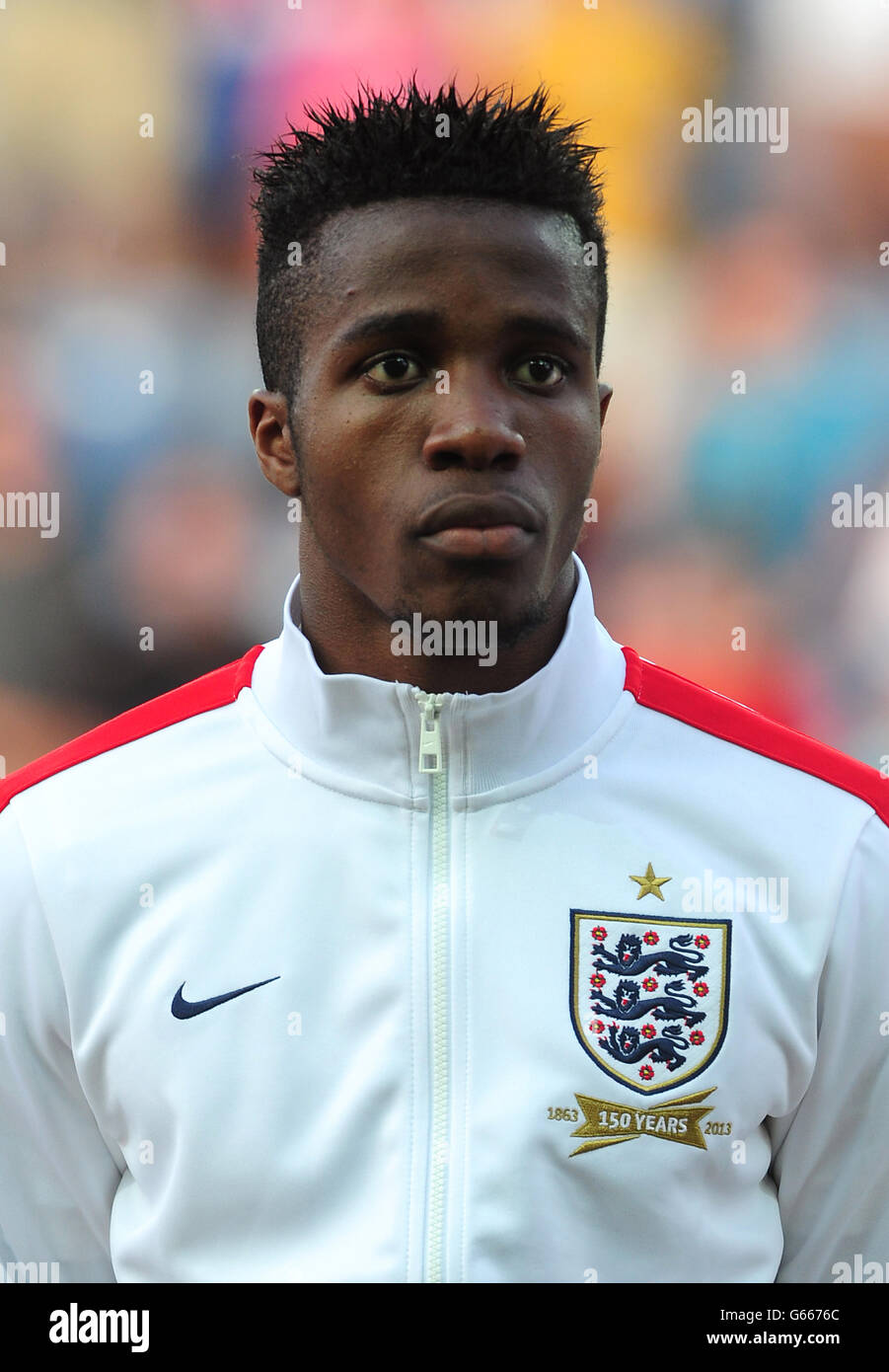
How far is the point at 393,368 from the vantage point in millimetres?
1596

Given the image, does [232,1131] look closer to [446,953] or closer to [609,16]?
[446,953]

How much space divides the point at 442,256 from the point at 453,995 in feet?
2.56

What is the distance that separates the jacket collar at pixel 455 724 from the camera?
166cm

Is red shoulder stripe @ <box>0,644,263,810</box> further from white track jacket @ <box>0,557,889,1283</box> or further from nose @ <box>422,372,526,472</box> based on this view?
Answer: nose @ <box>422,372,526,472</box>

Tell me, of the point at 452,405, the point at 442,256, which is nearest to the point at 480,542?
the point at 452,405

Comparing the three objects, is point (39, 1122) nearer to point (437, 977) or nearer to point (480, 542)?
point (437, 977)

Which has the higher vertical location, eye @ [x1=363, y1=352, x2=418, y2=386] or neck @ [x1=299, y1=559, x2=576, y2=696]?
eye @ [x1=363, y1=352, x2=418, y2=386]

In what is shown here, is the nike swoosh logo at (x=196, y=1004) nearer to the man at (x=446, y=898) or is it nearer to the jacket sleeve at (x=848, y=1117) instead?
the man at (x=446, y=898)

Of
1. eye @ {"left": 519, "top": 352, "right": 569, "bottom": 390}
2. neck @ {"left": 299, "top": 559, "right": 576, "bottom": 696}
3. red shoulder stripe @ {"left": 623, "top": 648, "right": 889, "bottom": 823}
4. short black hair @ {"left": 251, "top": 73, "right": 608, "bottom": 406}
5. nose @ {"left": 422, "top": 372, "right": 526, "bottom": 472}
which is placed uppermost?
short black hair @ {"left": 251, "top": 73, "right": 608, "bottom": 406}

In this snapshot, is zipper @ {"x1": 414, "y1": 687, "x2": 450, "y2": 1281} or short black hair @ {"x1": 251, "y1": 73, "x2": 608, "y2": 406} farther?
short black hair @ {"x1": 251, "y1": 73, "x2": 608, "y2": 406}

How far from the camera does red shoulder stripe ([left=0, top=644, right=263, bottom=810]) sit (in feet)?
5.91

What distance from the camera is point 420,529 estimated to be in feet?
5.15

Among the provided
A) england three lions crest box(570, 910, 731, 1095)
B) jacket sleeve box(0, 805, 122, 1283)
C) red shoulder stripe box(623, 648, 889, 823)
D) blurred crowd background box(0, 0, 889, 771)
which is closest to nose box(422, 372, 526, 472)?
red shoulder stripe box(623, 648, 889, 823)

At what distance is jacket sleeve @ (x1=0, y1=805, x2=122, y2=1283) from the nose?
0.67m
